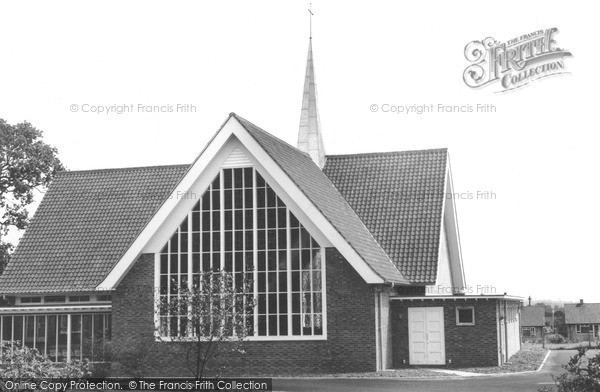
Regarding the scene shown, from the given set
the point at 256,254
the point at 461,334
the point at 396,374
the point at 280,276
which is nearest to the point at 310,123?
the point at 256,254

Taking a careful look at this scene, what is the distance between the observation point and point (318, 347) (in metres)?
25.8

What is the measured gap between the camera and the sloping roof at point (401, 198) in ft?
93.5

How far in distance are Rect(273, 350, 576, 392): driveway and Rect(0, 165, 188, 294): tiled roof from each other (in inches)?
363

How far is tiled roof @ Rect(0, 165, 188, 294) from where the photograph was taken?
30.7 meters

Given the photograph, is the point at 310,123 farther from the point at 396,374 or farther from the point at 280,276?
the point at 396,374

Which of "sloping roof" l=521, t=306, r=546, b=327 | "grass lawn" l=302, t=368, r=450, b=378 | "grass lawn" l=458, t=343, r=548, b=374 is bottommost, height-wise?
"sloping roof" l=521, t=306, r=546, b=327

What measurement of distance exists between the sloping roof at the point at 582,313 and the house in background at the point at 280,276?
57.8 meters

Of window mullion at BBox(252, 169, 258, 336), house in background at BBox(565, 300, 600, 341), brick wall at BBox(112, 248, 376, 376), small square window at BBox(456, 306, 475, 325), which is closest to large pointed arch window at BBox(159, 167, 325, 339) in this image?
window mullion at BBox(252, 169, 258, 336)

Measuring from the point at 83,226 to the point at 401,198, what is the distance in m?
12.2

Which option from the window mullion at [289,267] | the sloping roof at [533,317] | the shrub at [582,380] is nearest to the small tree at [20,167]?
the window mullion at [289,267]

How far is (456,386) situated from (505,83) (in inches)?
369

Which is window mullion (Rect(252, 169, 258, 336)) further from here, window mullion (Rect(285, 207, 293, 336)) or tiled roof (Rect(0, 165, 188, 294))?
tiled roof (Rect(0, 165, 188, 294))

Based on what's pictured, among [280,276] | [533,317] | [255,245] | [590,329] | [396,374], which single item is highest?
[255,245]

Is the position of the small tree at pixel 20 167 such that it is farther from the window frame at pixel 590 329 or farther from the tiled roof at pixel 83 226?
the window frame at pixel 590 329
